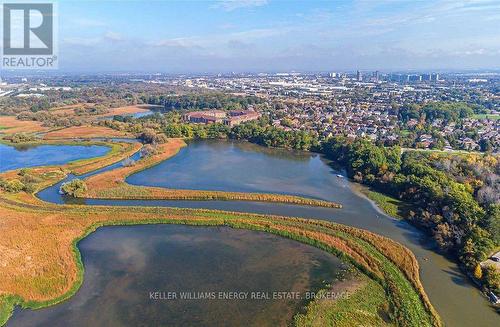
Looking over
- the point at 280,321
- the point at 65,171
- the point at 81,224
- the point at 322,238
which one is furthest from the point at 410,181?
the point at 65,171

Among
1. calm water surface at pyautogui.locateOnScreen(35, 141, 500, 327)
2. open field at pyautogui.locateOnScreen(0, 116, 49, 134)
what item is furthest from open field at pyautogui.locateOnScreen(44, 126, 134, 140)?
calm water surface at pyautogui.locateOnScreen(35, 141, 500, 327)

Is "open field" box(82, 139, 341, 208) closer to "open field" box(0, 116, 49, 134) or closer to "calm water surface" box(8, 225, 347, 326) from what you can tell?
"calm water surface" box(8, 225, 347, 326)

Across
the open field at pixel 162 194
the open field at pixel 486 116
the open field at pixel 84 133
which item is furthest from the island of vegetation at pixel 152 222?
the open field at pixel 486 116

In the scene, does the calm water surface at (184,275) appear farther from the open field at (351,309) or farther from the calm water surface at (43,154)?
the calm water surface at (43,154)

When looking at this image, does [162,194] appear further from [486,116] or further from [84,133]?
[486,116]

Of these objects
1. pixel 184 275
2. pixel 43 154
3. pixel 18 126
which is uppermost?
pixel 18 126

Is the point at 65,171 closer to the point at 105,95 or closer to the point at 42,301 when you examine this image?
the point at 42,301

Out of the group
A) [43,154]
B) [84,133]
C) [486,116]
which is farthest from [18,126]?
[486,116]
